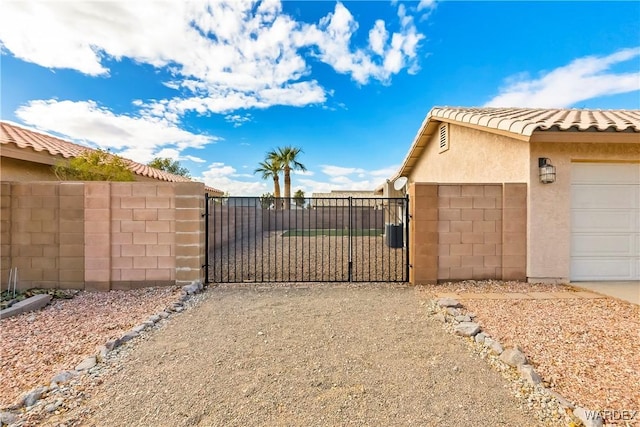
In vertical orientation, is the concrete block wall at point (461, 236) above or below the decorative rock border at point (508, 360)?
above

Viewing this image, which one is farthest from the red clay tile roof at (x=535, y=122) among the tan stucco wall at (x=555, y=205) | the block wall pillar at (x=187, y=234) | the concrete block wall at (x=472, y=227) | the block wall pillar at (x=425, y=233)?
the block wall pillar at (x=187, y=234)

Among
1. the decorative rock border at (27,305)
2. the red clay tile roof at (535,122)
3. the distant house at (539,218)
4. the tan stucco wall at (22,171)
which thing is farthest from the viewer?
the tan stucco wall at (22,171)

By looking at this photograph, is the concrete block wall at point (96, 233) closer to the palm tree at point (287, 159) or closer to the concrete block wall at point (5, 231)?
the concrete block wall at point (5, 231)

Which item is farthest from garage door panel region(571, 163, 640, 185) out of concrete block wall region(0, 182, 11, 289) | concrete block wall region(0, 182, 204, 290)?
concrete block wall region(0, 182, 11, 289)

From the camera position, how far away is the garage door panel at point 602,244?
6.43 meters

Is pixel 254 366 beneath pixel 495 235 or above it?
beneath

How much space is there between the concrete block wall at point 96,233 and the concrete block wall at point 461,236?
16.3 feet

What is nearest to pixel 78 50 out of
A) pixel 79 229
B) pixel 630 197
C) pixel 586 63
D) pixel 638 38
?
pixel 79 229

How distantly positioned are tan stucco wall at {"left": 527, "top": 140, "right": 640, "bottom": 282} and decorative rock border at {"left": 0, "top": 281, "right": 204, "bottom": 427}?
746 cm

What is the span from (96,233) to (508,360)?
760 cm

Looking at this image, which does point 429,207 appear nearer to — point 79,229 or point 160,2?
point 79,229

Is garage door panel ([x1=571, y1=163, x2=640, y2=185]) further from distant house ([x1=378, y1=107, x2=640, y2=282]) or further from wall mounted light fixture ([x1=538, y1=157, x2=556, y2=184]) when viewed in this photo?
wall mounted light fixture ([x1=538, y1=157, x2=556, y2=184])

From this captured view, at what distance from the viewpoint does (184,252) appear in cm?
627

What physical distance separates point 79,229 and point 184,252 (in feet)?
7.36
